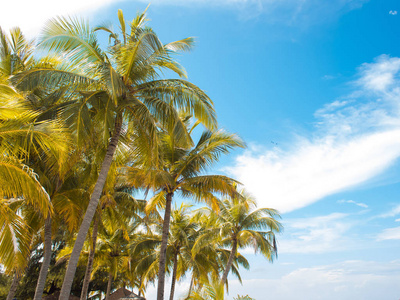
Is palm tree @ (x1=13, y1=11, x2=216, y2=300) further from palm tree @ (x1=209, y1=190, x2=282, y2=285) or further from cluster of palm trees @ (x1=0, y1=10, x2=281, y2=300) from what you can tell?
palm tree @ (x1=209, y1=190, x2=282, y2=285)

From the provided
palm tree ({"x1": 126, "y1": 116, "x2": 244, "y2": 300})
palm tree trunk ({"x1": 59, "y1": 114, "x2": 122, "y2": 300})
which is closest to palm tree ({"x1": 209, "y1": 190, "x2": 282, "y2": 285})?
palm tree ({"x1": 126, "y1": 116, "x2": 244, "y2": 300})

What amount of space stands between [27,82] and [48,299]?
22.1 metres

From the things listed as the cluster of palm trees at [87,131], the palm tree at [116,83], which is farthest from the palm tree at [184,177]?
the palm tree at [116,83]

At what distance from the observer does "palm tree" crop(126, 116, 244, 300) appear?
12.9 metres

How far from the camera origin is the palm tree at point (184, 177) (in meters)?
12.9

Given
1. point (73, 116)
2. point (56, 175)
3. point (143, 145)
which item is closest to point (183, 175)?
point (143, 145)

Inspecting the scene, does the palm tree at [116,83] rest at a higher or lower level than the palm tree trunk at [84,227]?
higher

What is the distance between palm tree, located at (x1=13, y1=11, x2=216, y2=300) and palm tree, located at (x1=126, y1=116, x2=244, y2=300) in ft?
8.86

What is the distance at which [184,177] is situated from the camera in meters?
14.0

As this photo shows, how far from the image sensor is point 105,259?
885 inches

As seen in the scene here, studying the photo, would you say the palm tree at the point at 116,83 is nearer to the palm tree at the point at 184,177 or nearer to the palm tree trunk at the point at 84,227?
the palm tree trunk at the point at 84,227

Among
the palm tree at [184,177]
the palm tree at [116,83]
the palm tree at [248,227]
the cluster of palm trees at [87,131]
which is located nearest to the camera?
the cluster of palm trees at [87,131]

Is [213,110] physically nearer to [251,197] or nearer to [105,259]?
[251,197]

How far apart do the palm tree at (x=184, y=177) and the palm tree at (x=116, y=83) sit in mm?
2700
